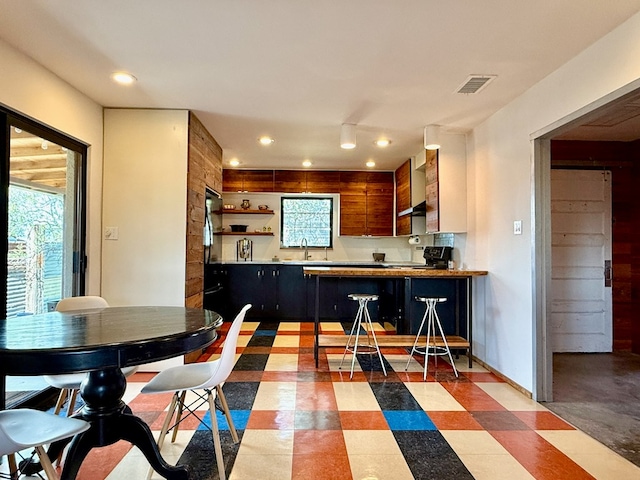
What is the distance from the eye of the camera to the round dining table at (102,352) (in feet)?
4.63

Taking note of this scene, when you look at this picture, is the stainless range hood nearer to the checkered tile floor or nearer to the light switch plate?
the light switch plate

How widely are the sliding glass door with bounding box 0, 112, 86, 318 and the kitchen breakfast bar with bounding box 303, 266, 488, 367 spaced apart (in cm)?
202

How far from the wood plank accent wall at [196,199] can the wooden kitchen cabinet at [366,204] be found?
2454mm

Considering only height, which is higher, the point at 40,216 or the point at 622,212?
the point at 622,212

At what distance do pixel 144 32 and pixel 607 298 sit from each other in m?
5.03

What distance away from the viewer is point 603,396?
3.05m

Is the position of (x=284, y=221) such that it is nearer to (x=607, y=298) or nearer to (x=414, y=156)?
(x=414, y=156)

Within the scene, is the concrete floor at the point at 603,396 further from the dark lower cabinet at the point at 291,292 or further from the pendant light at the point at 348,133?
the dark lower cabinet at the point at 291,292

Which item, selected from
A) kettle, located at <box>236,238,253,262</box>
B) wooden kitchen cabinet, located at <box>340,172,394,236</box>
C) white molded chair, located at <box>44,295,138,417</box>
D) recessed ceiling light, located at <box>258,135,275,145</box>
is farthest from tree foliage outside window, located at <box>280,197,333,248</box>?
white molded chair, located at <box>44,295,138,417</box>

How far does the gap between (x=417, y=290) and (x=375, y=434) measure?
1838 millimetres

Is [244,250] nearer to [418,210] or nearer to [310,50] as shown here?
[418,210]

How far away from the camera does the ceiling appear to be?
2.07 m

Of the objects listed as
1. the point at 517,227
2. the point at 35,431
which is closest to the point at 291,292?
the point at 517,227

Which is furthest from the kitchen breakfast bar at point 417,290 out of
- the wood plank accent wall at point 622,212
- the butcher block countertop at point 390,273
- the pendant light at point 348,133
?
the wood plank accent wall at point 622,212
